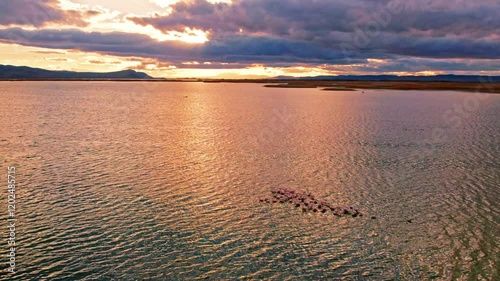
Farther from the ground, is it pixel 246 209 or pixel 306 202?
pixel 306 202

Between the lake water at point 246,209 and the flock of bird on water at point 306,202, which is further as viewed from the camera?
the flock of bird on water at point 306,202

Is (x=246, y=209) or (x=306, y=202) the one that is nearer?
(x=246, y=209)

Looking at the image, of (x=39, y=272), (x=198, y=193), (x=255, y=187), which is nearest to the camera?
(x=39, y=272)

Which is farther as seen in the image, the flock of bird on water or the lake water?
the flock of bird on water

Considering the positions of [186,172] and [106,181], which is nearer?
[106,181]

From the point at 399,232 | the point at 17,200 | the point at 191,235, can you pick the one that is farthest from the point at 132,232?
the point at 399,232

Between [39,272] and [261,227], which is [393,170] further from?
[39,272]

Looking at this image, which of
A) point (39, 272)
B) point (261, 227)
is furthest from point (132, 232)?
point (261, 227)

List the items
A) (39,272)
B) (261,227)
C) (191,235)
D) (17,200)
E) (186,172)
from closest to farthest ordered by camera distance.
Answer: (39,272) < (191,235) < (261,227) < (17,200) < (186,172)
